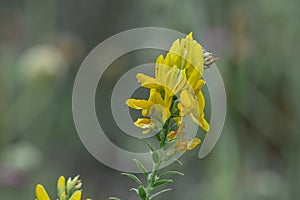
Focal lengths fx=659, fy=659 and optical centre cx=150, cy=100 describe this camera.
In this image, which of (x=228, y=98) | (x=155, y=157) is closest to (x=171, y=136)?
(x=155, y=157)

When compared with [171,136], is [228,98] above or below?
above

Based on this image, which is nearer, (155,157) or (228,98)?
(155,157)

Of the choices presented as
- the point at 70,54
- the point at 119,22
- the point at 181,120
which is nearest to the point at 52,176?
the point at 70,54

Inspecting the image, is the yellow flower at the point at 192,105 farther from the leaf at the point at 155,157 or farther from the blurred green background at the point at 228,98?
the blurred green background at the point at 228,98

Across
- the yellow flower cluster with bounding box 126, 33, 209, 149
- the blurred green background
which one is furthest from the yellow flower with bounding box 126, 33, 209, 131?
the blurred green background

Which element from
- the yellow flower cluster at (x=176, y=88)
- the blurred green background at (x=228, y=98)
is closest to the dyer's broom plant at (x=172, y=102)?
the yellow flower cluster at (x=176, y=88)

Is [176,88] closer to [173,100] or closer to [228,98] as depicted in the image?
[173,100]
